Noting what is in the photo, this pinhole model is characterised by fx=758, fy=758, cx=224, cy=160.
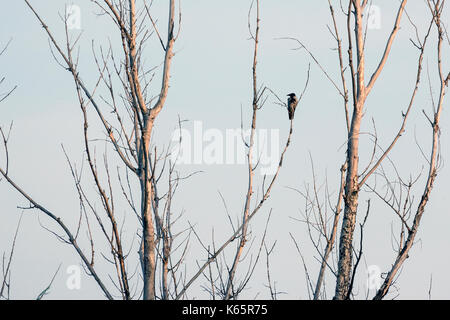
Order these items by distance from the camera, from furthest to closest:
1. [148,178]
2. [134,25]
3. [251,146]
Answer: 1. [251,146]
2. [134,25]
3. [148,178]

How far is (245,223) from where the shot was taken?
5520mm

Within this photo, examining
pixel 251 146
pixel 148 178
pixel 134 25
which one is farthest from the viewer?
pixel 251 146

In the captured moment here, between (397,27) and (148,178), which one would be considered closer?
(148,178)

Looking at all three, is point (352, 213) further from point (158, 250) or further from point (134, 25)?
point (134, 25)

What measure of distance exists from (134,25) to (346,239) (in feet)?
7.25

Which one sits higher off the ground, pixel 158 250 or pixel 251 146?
pixel 251 146

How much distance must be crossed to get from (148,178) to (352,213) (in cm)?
161
